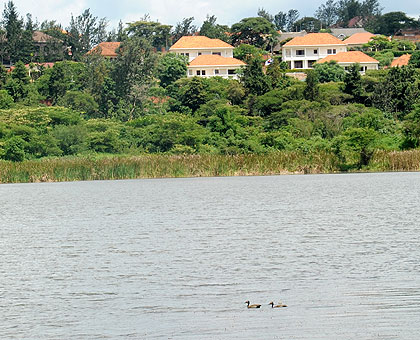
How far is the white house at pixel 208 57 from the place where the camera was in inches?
3760

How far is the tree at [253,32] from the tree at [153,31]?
45.8ft

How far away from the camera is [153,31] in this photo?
413ft

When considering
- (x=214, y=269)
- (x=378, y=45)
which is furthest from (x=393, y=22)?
(x=214, y=269)

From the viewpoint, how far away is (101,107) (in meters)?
79.9

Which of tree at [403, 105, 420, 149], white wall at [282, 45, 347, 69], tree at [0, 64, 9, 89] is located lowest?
tree at [403, 105, 420, 149]

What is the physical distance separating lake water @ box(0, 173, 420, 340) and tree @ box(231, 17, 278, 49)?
8088 cm

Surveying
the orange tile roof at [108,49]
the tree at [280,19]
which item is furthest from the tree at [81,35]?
the tree at [280,19]

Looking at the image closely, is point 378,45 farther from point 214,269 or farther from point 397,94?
point 214,269

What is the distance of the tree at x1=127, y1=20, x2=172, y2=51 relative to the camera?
123688mm

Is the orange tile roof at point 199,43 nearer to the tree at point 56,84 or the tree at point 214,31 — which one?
the tree at point 214,31

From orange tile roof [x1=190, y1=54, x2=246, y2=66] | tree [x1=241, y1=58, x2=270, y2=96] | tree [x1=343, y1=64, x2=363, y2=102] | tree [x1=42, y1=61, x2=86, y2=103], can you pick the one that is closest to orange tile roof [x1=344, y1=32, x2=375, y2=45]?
orange tile roof [x1=190, y1=54, x2=246, y2=66]

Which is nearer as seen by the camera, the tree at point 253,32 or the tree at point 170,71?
the tree at point 170,71

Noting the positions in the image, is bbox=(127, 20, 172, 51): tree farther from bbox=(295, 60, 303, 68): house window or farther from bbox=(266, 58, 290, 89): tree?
bbox=(266, 58, 290, 89): tree

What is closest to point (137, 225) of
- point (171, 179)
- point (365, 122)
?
point (171, 179)
